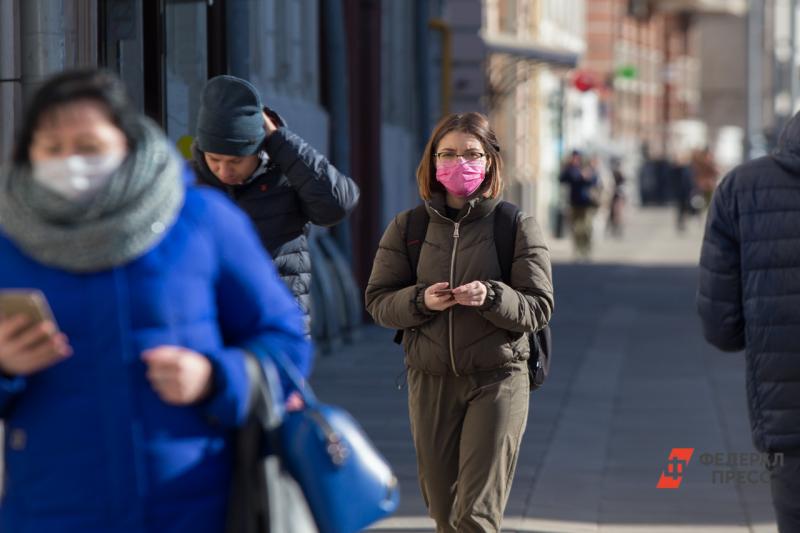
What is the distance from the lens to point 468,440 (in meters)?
6.38

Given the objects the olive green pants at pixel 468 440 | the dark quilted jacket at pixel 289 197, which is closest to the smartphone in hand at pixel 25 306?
the olive green pants at pixel 468 440

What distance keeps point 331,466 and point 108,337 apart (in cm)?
48

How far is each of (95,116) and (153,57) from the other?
8.18m

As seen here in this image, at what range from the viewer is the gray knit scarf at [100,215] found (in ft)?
11.7

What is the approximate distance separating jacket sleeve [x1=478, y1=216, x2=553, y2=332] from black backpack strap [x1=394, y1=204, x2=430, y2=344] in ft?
0.98

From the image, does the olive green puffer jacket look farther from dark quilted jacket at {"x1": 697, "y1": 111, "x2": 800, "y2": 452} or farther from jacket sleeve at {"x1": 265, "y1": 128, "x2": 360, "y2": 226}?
dark quilted jacket at {"x1": 697, "y1": 111, "x2": 800, "y2": 452}

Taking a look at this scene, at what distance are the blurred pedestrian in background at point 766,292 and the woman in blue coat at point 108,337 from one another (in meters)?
2.07

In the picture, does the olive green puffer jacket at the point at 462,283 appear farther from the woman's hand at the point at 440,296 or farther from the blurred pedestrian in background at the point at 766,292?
the blurred pedestrian in background at the point at 766,292

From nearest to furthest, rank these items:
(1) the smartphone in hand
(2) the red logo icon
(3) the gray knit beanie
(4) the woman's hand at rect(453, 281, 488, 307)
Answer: (1) the smartphone in hand < (4) the woman's hand at rect(453, 281, 488, 307) < (3) the gray knit beanie < (2) the red logo icon

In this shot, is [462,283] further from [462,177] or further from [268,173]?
[268,173]

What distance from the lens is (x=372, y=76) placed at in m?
20.7

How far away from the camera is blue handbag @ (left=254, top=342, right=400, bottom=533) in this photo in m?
3.80

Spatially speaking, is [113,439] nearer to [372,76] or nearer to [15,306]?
[15,306]

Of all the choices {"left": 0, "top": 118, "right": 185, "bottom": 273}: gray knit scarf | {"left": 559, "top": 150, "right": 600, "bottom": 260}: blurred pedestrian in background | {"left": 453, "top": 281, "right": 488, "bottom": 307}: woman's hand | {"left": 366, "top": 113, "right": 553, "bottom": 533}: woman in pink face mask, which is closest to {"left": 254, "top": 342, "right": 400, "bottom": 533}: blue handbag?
{"left": 0, "top": 118, "right": 185, "bottom": 273}: gray knit scarf
